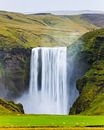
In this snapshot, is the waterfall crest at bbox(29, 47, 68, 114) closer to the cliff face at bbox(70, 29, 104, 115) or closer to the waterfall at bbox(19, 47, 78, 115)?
the waterfall at bbox(19, 47, 78, 115)

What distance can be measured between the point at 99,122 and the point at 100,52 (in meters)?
97.8

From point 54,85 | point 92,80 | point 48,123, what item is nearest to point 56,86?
point 54,85

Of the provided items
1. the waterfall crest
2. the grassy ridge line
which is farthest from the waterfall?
the grassy ridge line

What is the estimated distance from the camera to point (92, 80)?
164m

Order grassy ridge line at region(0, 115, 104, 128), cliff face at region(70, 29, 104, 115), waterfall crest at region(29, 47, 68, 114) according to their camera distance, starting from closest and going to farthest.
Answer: grassy ridge line at region(0, 115, 104, 128), cliff face at region(70, 29, 104, 115), waterfall crest at region(29, 47, 68, 114)

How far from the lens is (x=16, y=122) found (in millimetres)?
80000

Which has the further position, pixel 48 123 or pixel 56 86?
pixel 56 86

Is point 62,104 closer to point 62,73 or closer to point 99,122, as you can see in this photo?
point 62,73

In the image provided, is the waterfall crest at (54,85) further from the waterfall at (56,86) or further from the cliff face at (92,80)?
the cliff face at (92,80)

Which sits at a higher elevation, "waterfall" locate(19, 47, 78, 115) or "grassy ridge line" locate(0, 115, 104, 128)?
"grassy ridge line" locate(0, 115, 104, 128)

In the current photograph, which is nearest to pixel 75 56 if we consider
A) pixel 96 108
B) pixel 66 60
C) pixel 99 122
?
pixel 66 60

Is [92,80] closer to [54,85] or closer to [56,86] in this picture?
[56,86]

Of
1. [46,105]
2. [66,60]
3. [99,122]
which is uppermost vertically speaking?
[99,122]

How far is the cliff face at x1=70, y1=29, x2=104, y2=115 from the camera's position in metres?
145
